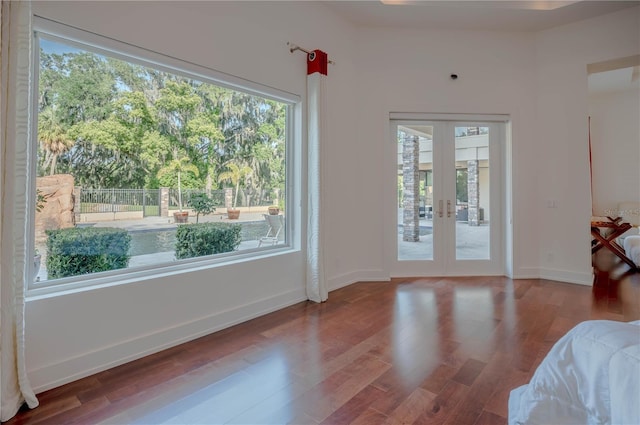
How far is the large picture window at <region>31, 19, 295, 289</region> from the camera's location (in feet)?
6.98

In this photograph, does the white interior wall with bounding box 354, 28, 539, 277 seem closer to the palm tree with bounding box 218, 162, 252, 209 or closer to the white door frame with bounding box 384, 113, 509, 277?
the white door frame with bounding box 384, 113, 509, 277

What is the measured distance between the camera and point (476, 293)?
3.95 meters

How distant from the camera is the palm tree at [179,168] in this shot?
274 cm

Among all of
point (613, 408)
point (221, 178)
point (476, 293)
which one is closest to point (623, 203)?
point (476, 293)

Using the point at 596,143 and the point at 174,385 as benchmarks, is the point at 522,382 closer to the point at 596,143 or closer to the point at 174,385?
the point at 174,385

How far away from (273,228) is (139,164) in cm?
157

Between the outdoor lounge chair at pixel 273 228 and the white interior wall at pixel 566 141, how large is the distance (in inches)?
145

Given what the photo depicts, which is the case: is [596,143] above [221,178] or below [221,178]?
above

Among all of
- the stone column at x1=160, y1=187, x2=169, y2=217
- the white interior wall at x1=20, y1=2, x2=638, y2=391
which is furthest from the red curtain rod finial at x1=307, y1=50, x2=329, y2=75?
the stone column at x1=160, y1=187, x2=169, y2=217

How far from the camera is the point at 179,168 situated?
9.22 feet

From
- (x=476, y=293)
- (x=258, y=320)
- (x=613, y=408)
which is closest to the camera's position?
(x=613, y=408)

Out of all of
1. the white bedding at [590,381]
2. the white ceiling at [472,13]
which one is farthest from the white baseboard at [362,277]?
the white ceiling at [472,13]

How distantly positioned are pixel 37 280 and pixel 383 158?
4.05 metres

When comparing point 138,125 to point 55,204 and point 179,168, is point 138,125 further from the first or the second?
point 55,204
